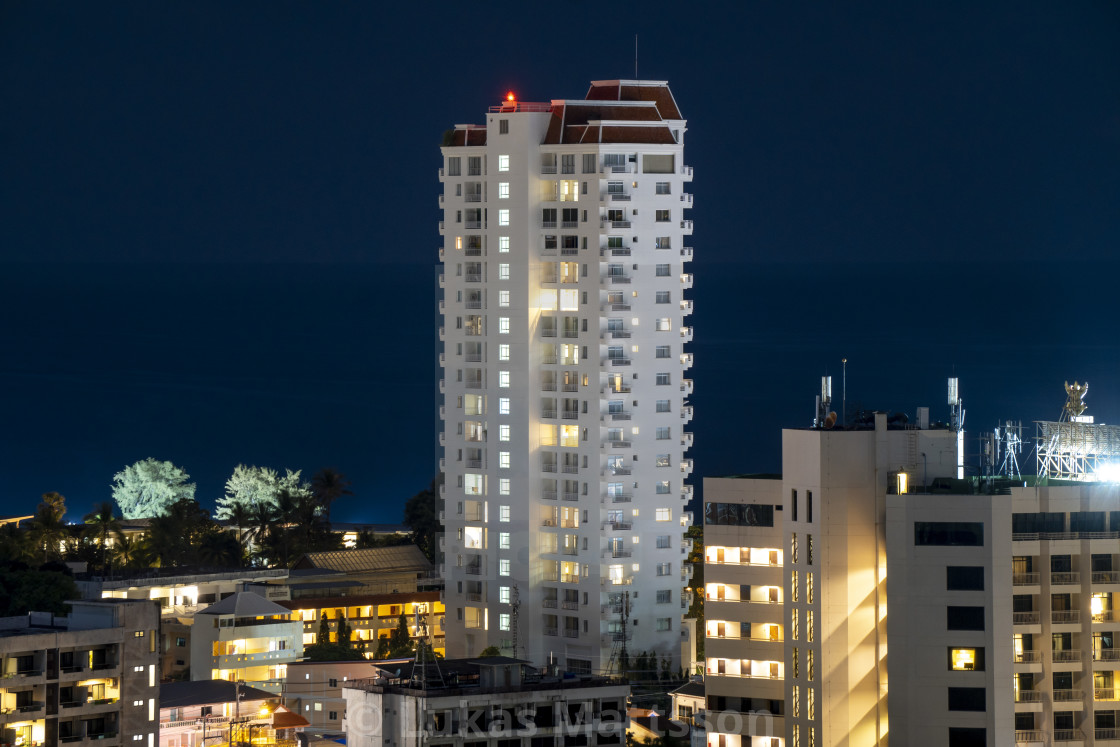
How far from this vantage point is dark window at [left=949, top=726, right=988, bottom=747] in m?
50.2

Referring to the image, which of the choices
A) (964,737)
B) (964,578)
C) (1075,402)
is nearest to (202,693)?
(964,737)

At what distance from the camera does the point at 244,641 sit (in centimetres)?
7112

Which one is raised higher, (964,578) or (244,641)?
(964,578)

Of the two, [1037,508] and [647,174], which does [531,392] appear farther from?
[1037,508]

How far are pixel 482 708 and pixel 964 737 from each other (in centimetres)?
1118

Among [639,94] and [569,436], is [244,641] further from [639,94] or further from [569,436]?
[639,94]

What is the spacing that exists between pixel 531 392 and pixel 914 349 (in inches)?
4337

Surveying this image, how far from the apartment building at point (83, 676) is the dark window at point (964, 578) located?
744 inches

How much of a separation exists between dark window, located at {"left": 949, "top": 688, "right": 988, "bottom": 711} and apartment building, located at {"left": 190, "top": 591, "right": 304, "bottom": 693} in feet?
84.6

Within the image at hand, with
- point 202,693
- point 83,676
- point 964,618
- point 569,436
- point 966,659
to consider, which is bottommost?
point 202,693

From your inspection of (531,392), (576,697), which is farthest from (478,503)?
(576,697)

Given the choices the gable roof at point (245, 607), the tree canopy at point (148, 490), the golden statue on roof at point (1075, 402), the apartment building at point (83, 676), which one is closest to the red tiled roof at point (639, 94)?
the gable roof at point (245, 607)

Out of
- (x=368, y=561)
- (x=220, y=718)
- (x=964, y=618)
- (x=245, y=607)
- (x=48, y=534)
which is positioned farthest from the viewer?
(x=368, y=561)

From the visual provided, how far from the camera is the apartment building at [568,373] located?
7400 cm
